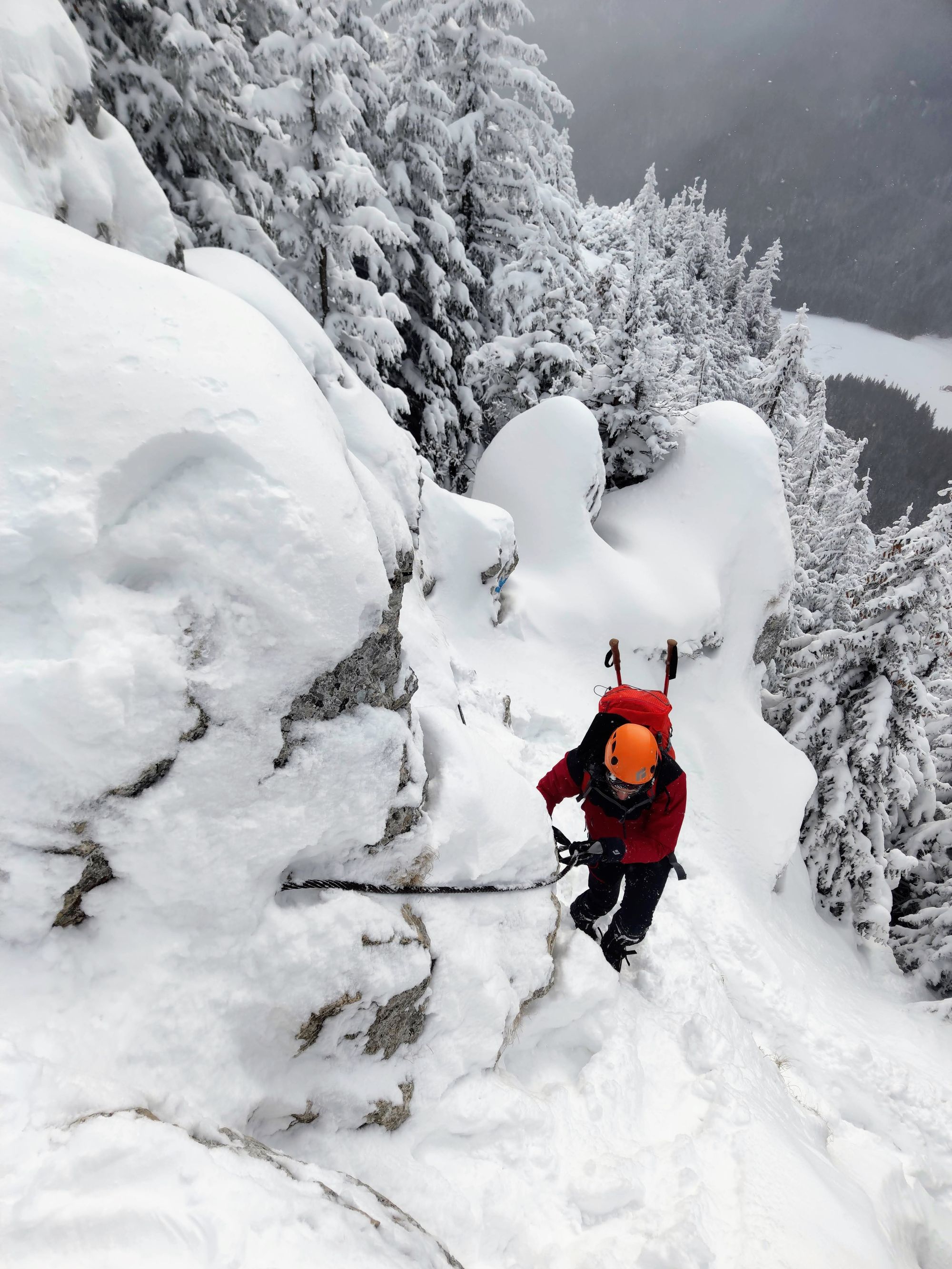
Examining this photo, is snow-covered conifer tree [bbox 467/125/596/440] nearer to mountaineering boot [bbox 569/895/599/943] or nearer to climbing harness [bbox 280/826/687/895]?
climbing harness [bbox 280/826/687/895]

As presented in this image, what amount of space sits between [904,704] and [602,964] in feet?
35.1

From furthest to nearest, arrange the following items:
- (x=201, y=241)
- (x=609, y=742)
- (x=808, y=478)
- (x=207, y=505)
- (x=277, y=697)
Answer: (x=808, y=478) < (x=201, y=241) < (x=609, y=742) < (x=277, y=697) < (x=207, y=505)

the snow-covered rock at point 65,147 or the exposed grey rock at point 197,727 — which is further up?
the snow-covered rock at point 65,147

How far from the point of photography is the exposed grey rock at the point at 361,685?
3195 mm

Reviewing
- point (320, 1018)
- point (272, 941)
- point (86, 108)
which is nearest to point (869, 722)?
point (320, 1018)

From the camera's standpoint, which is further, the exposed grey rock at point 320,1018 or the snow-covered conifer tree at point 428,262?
the snow-covered conifer tree at point 428,262

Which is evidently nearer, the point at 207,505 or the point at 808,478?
the point at 207,505

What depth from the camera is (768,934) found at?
28.7ft

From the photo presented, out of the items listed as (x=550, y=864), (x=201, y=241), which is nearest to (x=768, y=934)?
(x=550, y=864)

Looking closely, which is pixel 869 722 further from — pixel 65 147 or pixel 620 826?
pixel 65 147

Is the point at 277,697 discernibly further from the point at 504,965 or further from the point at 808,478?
the point at 808,478

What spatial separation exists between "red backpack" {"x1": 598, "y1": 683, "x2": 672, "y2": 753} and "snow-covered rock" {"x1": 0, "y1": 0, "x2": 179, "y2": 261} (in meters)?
5.41

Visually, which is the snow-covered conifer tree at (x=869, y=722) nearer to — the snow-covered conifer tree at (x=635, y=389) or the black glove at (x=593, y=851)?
the snow-covered conifer tree at (x=635, y=389)

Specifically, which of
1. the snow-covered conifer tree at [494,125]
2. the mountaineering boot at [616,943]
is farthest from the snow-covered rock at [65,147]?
the snow-covered conifer tree at [494,125]
